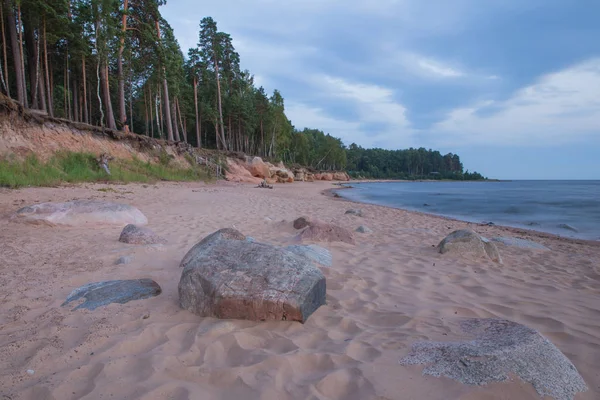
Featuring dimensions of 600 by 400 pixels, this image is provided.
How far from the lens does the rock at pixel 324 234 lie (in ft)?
19.7

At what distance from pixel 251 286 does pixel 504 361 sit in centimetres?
185

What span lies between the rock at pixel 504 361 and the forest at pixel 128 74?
19995mm

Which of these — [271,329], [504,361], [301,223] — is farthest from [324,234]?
[504,361]

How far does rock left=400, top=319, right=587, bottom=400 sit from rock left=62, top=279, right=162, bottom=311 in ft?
8.18

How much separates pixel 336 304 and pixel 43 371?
229cm

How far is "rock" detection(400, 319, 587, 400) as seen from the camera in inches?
71.8

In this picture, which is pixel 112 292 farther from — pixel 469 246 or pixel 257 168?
pixel 257 168

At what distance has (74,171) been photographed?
1270 centimetres

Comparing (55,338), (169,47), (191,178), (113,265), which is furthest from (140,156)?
(55,338)

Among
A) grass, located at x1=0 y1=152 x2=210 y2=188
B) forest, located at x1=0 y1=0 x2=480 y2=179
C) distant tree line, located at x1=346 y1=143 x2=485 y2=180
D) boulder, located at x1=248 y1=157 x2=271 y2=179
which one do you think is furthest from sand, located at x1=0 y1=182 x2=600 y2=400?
distant tree line, located at x1=346 y1=143 x2=485 y2=180

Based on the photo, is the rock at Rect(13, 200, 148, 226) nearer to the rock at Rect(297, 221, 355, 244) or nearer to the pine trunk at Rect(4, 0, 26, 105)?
the rock at Rect(297, 221, 355, 244)

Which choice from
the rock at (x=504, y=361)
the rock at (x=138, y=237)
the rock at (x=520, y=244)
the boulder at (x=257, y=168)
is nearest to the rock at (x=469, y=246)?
the rock at (x=520, y=244)

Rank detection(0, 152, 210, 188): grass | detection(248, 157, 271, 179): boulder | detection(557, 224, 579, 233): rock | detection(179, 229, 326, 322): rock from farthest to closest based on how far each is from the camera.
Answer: detection(248, 157, 271, 179): boulder < detection(557, 224, 579, 233): rock < detection(0, 152, 210, 188): grass < detection(179, 229, 326, 322): rock

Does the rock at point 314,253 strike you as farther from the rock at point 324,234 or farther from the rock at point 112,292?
the rock at point 112,292
